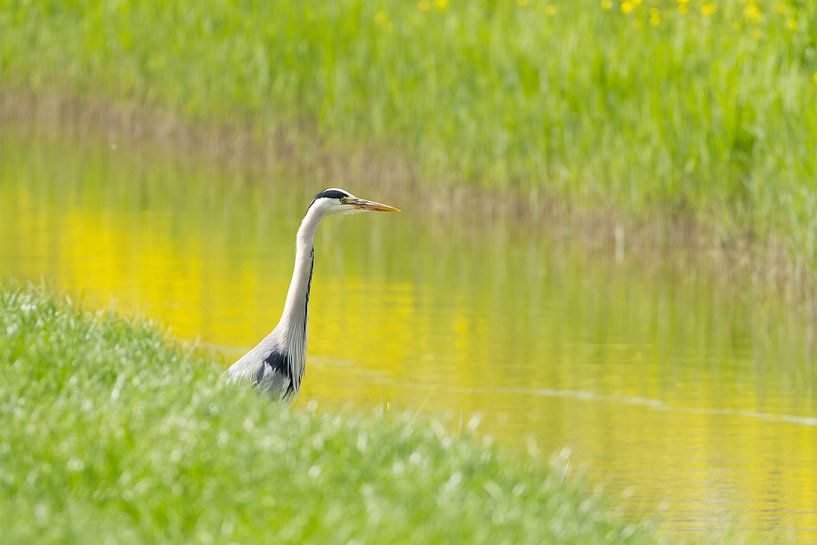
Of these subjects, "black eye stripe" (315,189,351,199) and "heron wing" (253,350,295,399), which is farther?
"black eye stripe" (315,189,351,199)

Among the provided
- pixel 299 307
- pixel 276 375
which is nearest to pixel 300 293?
pixel 299 307

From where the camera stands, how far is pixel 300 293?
9.01m

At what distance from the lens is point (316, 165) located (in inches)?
763

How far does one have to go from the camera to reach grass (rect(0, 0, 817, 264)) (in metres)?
14.9

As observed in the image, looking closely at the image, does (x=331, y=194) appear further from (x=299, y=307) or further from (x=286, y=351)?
(x=286, y=351)

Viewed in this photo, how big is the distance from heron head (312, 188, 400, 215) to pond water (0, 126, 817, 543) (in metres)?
1.01

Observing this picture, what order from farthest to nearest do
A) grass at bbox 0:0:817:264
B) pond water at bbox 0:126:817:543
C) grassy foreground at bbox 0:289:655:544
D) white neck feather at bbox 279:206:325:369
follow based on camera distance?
grass at bbox 0:0:817:264 → pond water at bbox 0:126:817:543 → white neck feather at bbox 279:206:325:369 → grassy foreground at bbox 0:289:655:544

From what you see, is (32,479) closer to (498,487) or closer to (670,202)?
(498,487)

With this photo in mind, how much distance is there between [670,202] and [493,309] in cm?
232

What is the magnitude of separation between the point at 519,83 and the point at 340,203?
761cm

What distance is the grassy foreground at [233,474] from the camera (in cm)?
570

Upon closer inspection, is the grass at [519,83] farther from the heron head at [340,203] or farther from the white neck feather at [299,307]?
the white neck feather at [299,307]

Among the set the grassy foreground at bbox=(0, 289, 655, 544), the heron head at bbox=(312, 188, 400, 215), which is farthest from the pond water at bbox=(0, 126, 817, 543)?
the grassy foreground at bbox=(0, 289, 655, 544)

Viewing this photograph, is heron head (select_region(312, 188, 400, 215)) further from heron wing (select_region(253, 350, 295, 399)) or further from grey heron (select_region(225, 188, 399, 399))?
heron wing (select_region(253, 350, 295, 399))
